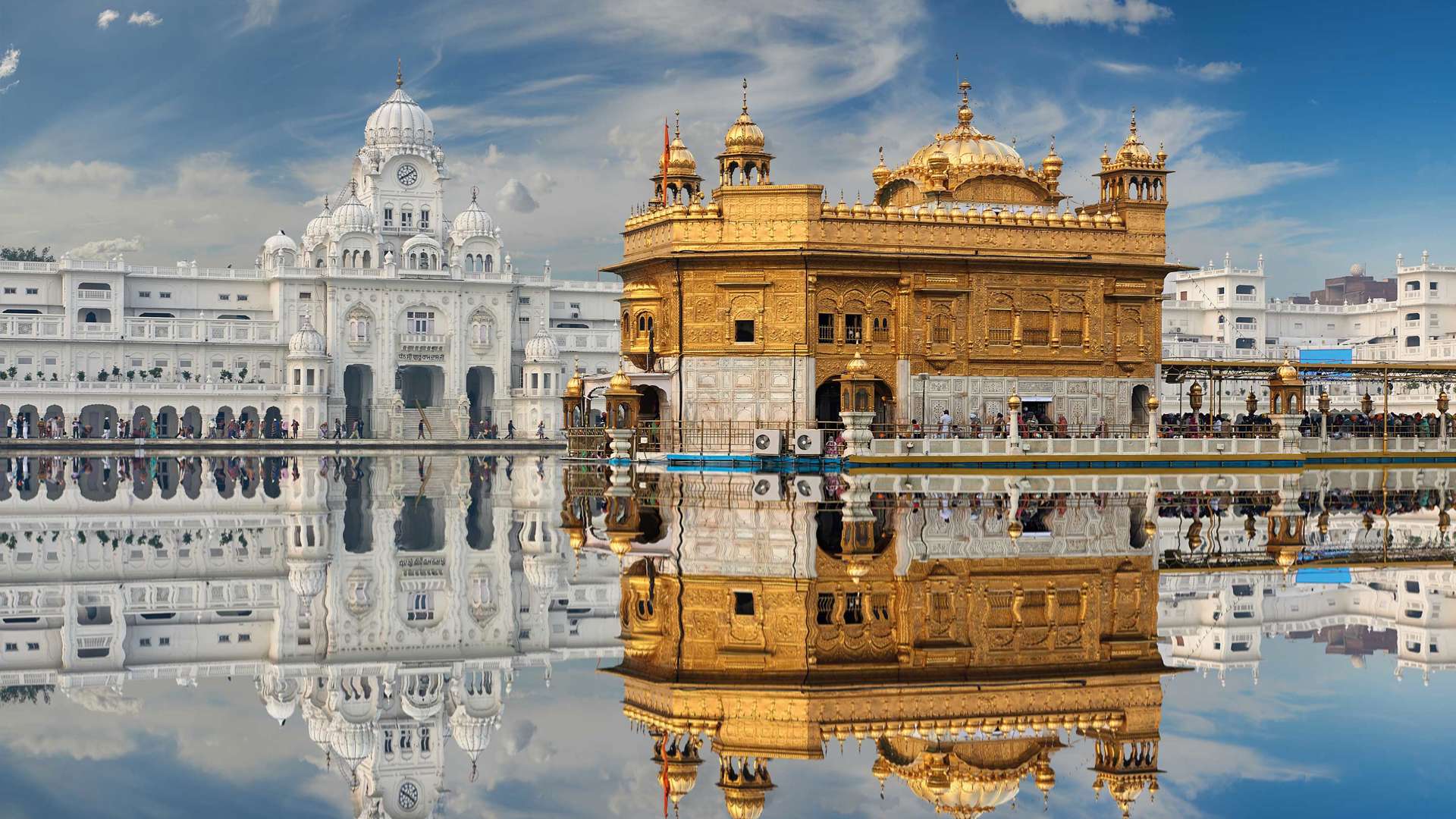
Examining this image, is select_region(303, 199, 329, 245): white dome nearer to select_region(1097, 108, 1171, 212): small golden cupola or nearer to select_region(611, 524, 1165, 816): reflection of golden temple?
select_region(1097, 108, 1171, 212): small golden cupola

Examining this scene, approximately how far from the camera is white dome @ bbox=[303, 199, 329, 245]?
71250mm

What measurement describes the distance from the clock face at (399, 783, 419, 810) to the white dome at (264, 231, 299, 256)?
2750 inches

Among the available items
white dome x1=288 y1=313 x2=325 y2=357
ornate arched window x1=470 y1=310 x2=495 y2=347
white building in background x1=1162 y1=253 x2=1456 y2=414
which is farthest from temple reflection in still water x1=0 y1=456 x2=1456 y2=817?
white building in background x1=1162 y1=253 x2=1456 y2=414

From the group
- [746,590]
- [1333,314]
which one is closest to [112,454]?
[746,590]

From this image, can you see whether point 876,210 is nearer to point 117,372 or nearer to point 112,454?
point 112,454

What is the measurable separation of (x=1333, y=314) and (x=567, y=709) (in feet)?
291

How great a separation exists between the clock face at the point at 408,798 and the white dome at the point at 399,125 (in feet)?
223

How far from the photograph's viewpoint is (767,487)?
86.5 feet

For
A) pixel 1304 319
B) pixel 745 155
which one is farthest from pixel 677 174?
pixel 1304 319

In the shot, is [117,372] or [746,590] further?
[117,372]

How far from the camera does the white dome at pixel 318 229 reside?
71.2 m

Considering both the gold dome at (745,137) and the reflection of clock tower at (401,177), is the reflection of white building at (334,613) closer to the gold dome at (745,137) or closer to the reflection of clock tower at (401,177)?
the gold dome at (745,137)

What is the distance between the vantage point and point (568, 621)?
35.8ft

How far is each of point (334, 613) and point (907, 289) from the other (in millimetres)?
26050
